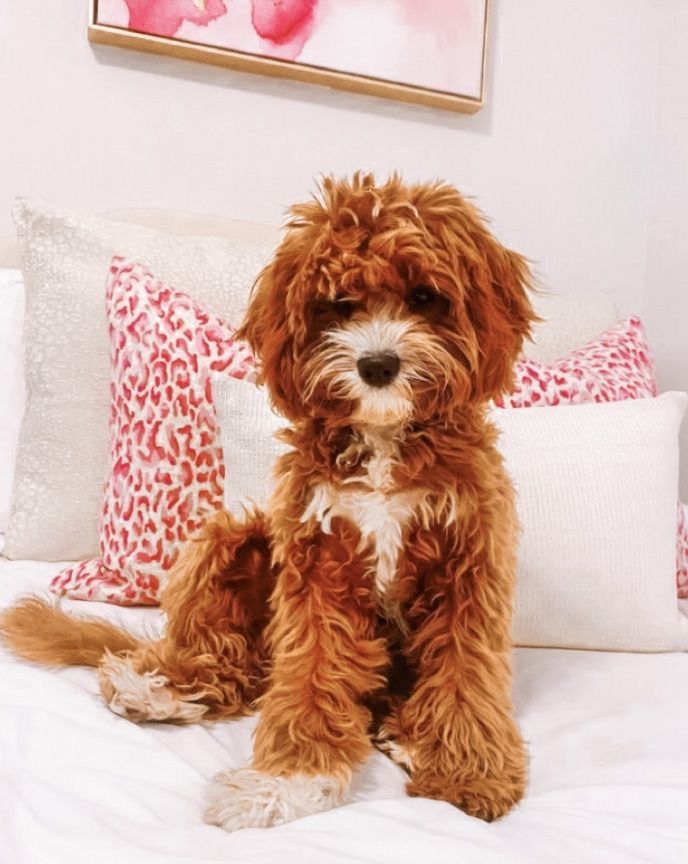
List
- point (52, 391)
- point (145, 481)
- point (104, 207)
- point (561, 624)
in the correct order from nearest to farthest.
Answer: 1. point (561, 624)
2. point (145, 481)
3. point (52, 391)
4. point (104, 207)

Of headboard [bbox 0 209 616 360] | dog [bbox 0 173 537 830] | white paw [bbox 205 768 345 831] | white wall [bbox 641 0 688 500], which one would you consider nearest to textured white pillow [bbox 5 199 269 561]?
headboard [bbox 0 209 616 360]

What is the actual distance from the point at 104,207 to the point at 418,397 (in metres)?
1.26

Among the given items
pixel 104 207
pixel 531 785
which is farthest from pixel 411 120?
pixel 531 785

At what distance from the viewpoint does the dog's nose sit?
0.86 meters

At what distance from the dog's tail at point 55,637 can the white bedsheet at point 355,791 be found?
25mm

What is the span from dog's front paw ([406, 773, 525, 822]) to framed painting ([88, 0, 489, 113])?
1633 millimetres

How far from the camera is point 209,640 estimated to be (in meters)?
1.03

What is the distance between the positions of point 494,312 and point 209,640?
1.76 ft

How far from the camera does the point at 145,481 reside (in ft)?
4.41

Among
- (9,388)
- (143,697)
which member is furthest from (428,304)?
(9,388)

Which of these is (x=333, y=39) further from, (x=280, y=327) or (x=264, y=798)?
(x=264, y=798)

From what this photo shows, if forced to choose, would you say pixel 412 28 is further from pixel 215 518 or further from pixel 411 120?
pixel 215 518

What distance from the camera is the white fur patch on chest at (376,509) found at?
92 cm

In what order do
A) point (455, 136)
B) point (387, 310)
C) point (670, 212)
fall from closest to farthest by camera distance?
point (387, 310) < point (455, 136) < point (670, 212)
